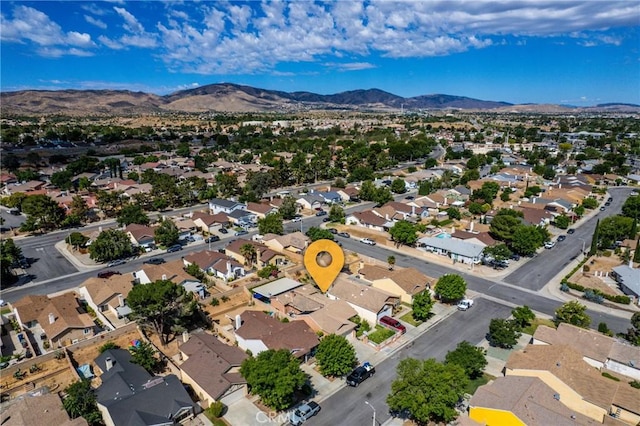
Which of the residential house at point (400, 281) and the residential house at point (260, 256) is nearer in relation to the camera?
the residential house at point (400, 281)

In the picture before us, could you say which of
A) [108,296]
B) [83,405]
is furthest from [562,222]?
[83,405]

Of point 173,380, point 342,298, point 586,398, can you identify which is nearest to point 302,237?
point 342,298

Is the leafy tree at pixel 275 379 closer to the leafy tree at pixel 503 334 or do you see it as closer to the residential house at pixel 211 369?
the residential house at pixel 211 369

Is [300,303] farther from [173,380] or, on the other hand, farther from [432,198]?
[432,198]

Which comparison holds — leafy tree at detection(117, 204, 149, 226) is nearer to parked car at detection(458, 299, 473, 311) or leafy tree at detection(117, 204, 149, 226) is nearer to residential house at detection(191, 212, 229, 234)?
residential house at detection(191, 212, 229, 234)

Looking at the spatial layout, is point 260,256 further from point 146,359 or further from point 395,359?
point 395,359

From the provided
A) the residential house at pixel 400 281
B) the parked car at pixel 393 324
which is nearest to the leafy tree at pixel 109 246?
the residential house at pixel 400 281
